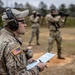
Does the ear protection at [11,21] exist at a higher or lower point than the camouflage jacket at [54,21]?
higher

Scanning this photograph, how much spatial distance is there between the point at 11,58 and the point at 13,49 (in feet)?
0.30

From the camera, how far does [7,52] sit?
2.59 m

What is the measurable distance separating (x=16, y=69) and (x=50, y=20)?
591cm

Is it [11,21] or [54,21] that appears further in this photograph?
[54,21]

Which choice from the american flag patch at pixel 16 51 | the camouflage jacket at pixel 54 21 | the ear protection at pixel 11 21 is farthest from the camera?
the camouflage jacket at pixel 54 21

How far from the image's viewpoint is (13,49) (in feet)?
8.45

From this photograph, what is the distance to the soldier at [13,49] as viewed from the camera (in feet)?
8.48

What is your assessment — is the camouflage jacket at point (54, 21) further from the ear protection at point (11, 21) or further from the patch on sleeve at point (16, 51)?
the patch on sleeve at point (16, 51)

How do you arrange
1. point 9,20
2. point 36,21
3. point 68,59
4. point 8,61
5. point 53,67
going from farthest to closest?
1. point 36,21
2. point 68,59
3. point 53,67
4. point 9,20
5. point 8,61

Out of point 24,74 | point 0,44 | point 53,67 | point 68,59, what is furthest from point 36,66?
point 68,59

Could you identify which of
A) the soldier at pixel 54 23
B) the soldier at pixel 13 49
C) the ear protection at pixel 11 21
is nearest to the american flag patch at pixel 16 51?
the soldier at pixel 13 49

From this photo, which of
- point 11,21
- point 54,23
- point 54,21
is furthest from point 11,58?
point 54,23

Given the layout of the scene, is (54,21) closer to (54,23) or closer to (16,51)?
(54,23)

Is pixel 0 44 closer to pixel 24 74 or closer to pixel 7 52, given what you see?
pixel 7 52
